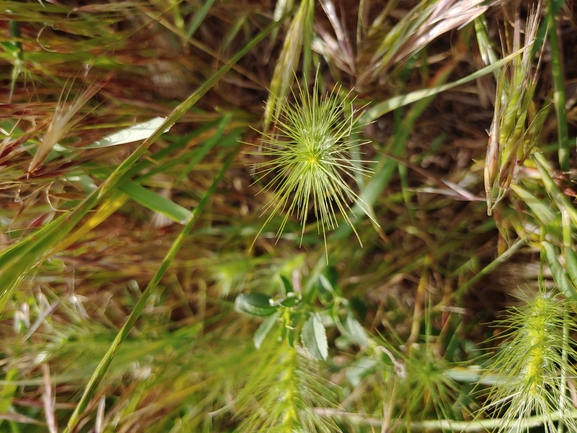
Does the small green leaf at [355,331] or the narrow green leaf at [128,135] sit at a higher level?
the narrow green leaf at [128,135]

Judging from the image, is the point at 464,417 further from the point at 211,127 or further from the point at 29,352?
the point at 29,352

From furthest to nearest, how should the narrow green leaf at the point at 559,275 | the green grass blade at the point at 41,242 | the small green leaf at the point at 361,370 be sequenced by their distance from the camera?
the small green leaf at the point at 361,370, the narrow green leaf at the point at 559,275, the green grass blade at the point at 41,242

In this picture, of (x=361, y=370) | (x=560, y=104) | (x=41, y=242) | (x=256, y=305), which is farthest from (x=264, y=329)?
(x=560, y=104)

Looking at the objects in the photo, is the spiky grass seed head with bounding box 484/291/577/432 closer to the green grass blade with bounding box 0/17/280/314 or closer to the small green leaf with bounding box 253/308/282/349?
the small green leaf with bounding box 253/308/282/349

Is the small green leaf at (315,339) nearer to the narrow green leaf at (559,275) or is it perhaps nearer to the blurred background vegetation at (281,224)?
the blurred background vegetation at (281,224)

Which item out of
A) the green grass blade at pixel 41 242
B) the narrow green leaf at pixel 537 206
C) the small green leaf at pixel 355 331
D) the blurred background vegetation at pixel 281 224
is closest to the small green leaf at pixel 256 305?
the blurred background vegetation at pixel 281 224

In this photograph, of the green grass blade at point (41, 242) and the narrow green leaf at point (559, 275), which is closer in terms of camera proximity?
the green grass blade at point (41, 242)

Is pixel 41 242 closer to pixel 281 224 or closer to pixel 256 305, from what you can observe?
pixel 256 305

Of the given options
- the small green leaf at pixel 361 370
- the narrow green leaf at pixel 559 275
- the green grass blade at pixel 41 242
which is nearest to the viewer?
the green grass blade at pixel 41 242
